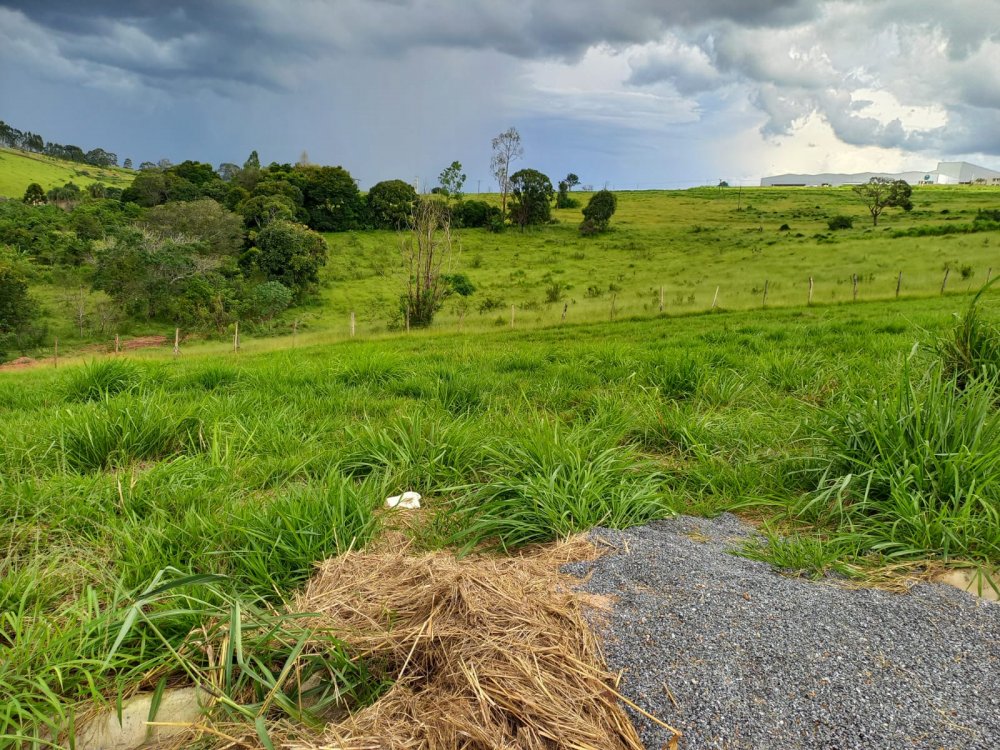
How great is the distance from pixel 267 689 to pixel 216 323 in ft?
128

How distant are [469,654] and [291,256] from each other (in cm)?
4516

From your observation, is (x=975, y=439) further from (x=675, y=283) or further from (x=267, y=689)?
(x=675, y=283)

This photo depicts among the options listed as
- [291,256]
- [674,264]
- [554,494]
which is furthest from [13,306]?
[674,264]

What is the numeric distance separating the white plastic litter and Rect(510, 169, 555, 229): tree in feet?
212

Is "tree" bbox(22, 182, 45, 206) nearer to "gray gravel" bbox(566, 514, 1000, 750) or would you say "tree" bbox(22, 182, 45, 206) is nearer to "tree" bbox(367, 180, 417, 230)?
"tree" bbox(367, 180, 417, 230)

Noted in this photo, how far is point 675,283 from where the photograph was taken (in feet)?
115

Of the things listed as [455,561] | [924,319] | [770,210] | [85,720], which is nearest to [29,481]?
[85,720]

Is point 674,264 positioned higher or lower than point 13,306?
higher

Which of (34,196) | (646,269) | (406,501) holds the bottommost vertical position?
(406,501)

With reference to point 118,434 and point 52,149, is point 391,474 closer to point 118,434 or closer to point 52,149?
point 118,434

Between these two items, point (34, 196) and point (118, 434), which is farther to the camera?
point (34, 196)

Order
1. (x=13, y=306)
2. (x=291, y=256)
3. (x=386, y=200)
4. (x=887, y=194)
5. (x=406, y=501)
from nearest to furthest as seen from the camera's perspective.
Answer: (x=406, y=501) → (x=13, y=306) → (x=291, y=256) → (x=887, y=194) → (x=386, y=200)

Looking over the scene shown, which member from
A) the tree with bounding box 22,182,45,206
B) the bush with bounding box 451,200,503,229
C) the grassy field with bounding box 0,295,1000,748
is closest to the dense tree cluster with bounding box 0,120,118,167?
the tree with bounding box 22,182,45,206

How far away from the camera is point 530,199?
66.4 meters
